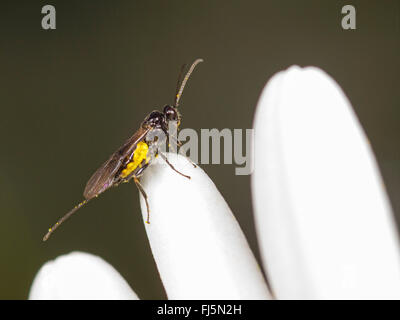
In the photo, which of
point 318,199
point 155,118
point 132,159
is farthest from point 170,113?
point 318,199

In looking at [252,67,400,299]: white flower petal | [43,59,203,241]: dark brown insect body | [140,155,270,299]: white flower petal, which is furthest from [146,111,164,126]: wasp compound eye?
[252,67,400,299]: white flower petal

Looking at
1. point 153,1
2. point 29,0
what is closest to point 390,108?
point 153,1

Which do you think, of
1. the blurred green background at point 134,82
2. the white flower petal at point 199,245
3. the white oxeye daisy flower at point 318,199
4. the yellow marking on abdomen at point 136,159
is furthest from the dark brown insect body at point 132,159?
the blurred green background at point 134,82

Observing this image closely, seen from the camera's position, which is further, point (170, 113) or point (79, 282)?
point (170, 113)

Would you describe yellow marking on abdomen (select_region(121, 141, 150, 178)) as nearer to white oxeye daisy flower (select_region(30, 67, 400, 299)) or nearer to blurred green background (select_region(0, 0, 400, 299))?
white oxeye daisy flower (select_region(30, 67, 400, 299))

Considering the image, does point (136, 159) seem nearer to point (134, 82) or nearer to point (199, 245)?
point (199, 245)

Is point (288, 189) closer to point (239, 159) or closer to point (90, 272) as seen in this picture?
point (90, 272)
